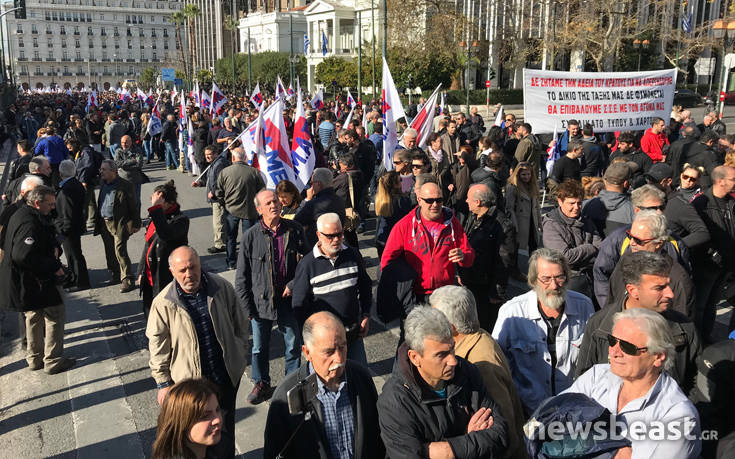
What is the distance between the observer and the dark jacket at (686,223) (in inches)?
214

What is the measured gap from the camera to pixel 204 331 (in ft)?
13.2

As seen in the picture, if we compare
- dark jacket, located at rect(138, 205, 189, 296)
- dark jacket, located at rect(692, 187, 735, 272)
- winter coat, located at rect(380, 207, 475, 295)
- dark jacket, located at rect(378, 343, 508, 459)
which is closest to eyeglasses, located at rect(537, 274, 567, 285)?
dark jacket, located at rect(378, 343, 508, 459)

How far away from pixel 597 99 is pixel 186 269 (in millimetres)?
7771

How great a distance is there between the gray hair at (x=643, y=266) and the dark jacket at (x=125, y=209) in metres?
6.02

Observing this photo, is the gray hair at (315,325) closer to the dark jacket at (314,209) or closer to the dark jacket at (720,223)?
the dark jacket at (314,209)

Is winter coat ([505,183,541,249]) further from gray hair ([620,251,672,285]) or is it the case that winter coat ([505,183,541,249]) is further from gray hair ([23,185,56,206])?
gray hair ([23,185,56,206])

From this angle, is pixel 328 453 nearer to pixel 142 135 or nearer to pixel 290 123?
pixel 290 123

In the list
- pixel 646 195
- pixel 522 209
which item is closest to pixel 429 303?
pixel 646 195

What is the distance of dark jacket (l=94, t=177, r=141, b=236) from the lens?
25.3 ft

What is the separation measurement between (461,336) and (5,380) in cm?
457

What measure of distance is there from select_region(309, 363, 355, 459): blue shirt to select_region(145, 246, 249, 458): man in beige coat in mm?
1032

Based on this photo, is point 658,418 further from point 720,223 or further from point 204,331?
point 720,223

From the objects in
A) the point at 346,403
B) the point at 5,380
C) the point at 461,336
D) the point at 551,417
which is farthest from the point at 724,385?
the point at 5,380

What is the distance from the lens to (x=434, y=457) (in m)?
2.69
